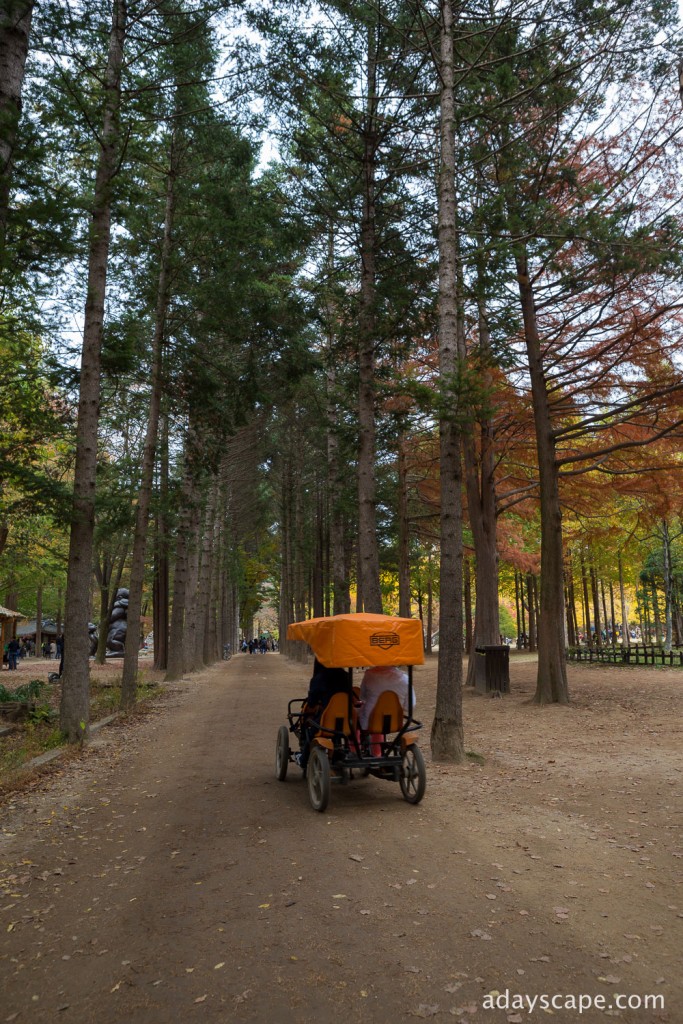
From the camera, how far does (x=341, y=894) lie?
15.8 feet

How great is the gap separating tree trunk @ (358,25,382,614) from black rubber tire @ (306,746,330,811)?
24.8 feet

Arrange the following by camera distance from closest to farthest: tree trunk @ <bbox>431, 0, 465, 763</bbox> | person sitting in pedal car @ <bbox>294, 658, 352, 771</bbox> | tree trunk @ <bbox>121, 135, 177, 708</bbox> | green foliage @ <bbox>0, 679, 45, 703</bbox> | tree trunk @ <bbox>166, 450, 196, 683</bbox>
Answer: person sitting in pedal car @ <bbox>294, 658, 352, 771</bbox>, tree trunk @ <bbox>431, 0, 465, 763</bbox>, green foliage @ <bbox>0, 679, 45, 703</bbox>, tree trunk @ <bbox>121, 135, 177, 708</bbox>, tree trunk @ <bbox>166, 450, 196, 683</bbox>

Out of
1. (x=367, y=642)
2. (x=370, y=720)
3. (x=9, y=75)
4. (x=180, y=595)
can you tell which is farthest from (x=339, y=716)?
(x=180, y=595)

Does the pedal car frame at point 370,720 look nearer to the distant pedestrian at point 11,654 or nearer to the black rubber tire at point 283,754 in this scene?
the black rubber tire at point 283,754

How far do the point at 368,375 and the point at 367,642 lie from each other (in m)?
9.49

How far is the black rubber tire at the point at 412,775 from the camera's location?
7.18 metres

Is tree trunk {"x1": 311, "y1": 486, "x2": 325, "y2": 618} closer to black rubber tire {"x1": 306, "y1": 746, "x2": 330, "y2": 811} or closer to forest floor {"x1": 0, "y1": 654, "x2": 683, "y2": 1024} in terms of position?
forest floor {"x1": 0, "y1": 654, "x2": 683, "y2": 1024}

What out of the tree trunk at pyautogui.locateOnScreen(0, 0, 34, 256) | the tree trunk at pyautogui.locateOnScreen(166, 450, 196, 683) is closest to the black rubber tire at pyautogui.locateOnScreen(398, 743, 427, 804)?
the tree trunk at pyautogui.locateOnScreen(0, 0, 34, 256)

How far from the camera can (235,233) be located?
50.7 ft

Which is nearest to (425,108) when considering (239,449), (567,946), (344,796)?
(344,796)

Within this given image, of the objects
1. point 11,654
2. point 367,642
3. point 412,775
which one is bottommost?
point 412,775

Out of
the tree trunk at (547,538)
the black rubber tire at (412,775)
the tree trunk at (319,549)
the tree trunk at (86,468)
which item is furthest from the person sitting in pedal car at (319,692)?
the tree trunk at (319,549)

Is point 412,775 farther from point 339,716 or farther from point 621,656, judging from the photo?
point 621,656

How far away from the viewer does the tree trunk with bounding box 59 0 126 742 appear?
11250 millimetres
